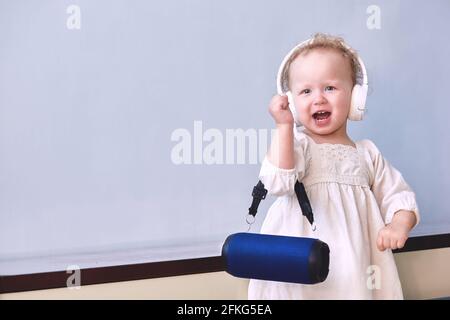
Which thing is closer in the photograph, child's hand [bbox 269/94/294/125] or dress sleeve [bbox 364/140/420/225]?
child's hand [bbox 269/94/294/125]

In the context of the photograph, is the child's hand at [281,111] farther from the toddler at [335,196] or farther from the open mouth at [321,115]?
the open mouth at [321,115]

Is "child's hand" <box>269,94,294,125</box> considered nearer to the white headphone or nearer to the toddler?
the toddler

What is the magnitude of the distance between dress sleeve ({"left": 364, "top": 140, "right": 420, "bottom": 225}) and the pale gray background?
0.22 metres

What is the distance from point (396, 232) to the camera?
1.20 metres

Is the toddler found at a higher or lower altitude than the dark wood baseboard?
higher

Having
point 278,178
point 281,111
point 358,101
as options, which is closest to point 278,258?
point 278,178

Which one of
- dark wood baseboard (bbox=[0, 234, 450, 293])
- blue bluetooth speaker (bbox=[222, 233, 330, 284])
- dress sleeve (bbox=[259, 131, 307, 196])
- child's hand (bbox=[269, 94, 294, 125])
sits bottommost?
dark wood baseboard (bbox=[0, 234, 450, 293])

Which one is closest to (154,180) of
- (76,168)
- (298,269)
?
(76,168)

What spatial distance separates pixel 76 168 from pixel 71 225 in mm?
113

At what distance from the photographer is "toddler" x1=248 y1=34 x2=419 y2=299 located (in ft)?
3.88

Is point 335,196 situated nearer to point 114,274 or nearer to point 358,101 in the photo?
point 358,101

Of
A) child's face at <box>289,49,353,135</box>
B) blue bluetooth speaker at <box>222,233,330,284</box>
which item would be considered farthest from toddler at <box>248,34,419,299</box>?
blue bluetooth speaker at <box>222,233,330,284</box>

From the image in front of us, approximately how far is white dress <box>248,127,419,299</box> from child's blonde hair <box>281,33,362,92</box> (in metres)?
0.13

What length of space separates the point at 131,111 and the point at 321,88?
392 mm
